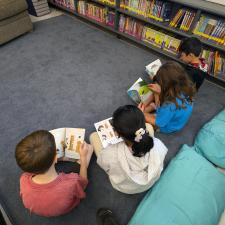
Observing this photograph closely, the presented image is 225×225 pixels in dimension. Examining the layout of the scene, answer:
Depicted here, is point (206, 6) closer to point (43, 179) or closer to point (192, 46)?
point (192, 46)

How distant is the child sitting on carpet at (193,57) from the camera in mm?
1753

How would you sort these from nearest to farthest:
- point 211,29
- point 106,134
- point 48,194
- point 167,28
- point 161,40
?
point 48,194 < point 106,134 < point 211,29 < point 167,28 < point 161,40

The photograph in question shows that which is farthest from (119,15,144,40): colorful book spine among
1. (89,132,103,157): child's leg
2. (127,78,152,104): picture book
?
(89,132,103,157): child's leg

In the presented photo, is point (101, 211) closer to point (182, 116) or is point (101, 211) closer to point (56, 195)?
point (56, 195)

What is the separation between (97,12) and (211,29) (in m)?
1.82

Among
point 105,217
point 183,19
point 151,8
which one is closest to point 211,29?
point 183,19

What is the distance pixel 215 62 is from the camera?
223 centimetres

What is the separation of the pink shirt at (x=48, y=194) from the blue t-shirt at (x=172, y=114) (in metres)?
0.86

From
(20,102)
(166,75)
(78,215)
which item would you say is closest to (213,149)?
(166,75)

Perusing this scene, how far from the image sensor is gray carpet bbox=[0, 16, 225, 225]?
1.45 meters

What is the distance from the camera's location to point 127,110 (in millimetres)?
1015

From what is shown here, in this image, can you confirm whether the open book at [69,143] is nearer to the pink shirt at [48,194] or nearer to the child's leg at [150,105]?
the pink shirt at [48,194]

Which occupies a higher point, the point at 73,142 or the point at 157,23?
the point at 157,23

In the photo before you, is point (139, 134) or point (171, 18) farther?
point (171, 18)
